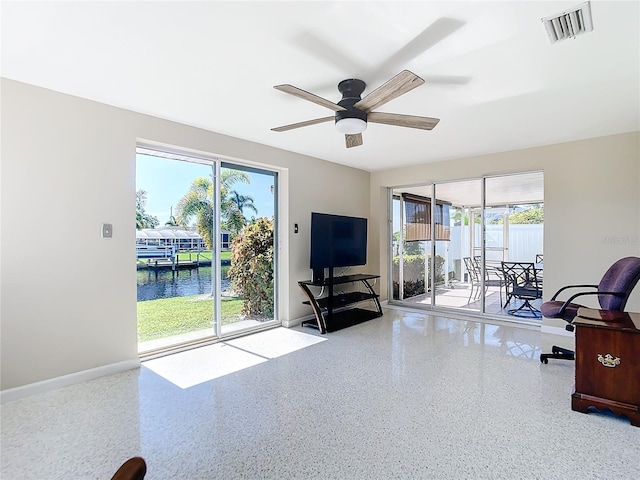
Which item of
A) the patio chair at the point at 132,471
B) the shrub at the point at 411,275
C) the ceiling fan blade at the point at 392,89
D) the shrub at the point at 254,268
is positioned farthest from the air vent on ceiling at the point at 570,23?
the shrub at the point at 411,275

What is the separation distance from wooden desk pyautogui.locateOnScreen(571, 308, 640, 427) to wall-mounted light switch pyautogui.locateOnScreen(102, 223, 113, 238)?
4031 mm

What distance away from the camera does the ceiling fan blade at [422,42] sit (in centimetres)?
187

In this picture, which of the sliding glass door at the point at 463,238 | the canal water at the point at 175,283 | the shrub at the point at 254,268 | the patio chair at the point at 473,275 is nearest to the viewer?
the canal water at the point at 175,283

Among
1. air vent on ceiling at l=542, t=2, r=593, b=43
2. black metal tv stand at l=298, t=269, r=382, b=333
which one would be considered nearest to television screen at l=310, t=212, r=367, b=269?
black metal tv stand at l=298, t=269, r=382, b=333

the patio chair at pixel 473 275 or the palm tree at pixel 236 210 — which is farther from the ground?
the palm tree at pixel 236 210

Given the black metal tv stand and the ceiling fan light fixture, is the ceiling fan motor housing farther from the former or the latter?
the black metal tv stand

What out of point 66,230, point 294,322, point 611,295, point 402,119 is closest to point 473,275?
point 611,295

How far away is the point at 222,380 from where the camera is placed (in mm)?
→ 2895

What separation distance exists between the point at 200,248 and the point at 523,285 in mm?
4825

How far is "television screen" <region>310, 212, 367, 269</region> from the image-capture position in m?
4.69

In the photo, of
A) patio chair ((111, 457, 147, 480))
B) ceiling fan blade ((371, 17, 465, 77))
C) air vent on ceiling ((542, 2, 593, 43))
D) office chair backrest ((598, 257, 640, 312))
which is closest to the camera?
patio chair ((111, 457, 147, 480))

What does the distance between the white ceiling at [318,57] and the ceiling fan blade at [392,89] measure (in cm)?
23

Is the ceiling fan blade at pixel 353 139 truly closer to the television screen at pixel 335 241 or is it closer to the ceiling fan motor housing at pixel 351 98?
the ceiling fan motor housing at pixel 351 98

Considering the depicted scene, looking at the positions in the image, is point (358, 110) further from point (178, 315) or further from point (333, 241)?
point (178, 315)
